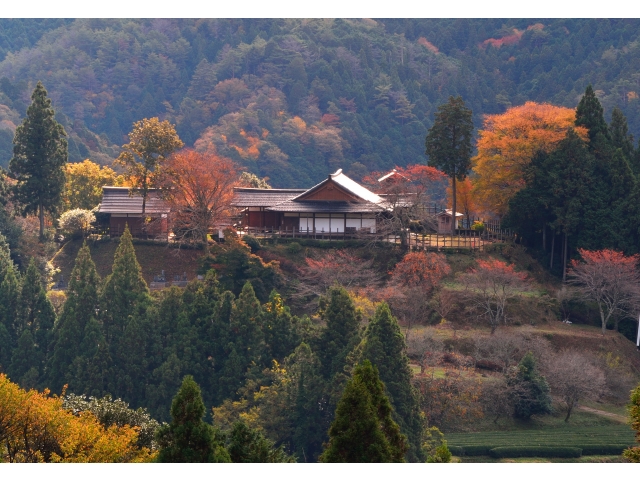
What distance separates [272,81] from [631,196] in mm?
56027

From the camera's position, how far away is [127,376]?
3591cm

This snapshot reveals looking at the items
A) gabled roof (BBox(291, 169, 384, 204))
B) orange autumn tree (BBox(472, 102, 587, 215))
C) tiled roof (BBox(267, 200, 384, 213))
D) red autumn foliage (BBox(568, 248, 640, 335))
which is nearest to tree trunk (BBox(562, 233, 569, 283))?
red autumn foliage (BBox(568, 248, 640, 335))

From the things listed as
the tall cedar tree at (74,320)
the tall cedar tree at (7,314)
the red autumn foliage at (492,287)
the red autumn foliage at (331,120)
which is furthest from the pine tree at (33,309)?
the red autumn foliage at (331,120)

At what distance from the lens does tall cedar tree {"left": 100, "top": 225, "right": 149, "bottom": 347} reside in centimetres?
3778

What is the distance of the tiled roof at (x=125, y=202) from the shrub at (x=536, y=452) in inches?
791

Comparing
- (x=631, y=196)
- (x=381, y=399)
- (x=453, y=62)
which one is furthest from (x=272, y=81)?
(x=381, y=399)

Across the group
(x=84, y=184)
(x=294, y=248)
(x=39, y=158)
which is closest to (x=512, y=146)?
(x=294, y=248)

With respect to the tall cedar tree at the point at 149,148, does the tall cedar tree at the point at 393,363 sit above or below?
below

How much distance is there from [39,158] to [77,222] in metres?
3.17

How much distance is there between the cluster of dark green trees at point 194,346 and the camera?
33375mm

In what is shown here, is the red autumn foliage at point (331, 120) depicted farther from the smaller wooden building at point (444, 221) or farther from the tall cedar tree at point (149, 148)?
the tall cedar tree at point (149, 148)

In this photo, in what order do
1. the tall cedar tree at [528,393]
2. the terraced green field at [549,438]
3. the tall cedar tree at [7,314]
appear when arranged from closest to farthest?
1. the terraced green field at [549,438]
2. the tall cedar tree at [528,393]
3. the tall cedar tree at [7,314]

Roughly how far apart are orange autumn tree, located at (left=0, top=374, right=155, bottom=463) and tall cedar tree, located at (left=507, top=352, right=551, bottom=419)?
14.3 m

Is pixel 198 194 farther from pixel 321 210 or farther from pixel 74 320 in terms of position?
pixel 74 320
